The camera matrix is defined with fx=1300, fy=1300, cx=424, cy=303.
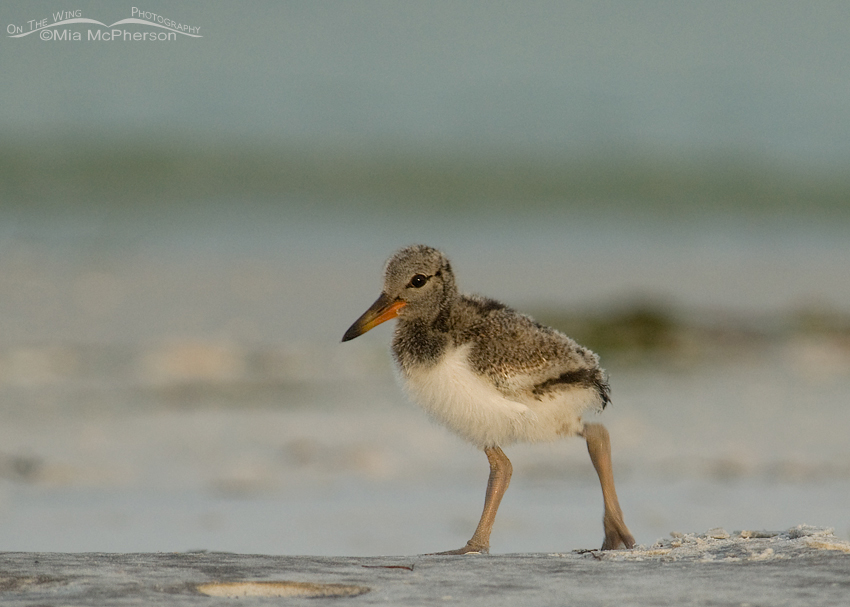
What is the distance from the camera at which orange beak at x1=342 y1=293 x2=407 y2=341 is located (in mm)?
4535

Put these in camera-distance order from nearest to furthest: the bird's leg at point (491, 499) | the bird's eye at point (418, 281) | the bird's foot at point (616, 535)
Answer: the bird's leg at point (491, 499), the bird's foot at point (616, 535), the bird's eye at point (418, 281)

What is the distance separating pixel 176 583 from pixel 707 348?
696cm

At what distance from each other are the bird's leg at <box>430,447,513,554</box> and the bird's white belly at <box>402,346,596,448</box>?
59 millimetres

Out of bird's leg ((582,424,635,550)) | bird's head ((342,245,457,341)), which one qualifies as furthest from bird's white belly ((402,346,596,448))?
bird's head ((342,245,457,341))

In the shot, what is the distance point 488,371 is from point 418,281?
470 mm

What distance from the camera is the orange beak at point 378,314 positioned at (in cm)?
454

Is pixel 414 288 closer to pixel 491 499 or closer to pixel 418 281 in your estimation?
pixel 418 281

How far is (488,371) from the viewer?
4.20 meters

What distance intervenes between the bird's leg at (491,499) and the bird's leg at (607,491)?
312mm

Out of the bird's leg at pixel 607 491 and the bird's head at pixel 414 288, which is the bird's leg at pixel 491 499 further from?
the bird's head at pixel 414 288

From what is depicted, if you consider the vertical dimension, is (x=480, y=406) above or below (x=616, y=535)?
above

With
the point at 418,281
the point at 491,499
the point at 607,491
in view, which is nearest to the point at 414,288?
the point at 418,281

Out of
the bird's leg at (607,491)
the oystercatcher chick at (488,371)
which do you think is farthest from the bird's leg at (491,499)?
the bird's leg at (607,491)

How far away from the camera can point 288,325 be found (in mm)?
10117
